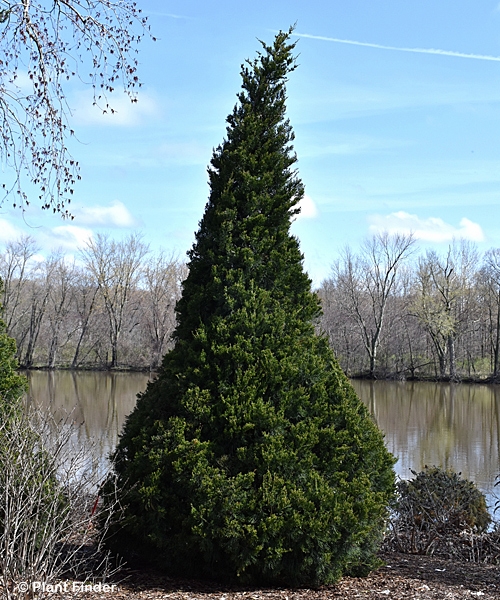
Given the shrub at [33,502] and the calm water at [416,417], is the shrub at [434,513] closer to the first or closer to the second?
the calm water at [416,417]

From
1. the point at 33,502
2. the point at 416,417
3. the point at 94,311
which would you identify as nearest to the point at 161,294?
the point at 94,311

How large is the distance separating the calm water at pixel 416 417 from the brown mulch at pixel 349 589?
1582 mm

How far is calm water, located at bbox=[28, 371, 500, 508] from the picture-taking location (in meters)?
13.9

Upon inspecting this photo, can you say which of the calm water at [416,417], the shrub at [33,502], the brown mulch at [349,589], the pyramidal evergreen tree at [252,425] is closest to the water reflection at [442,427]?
the calm water at [416,417]

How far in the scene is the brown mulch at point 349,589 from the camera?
4387mm

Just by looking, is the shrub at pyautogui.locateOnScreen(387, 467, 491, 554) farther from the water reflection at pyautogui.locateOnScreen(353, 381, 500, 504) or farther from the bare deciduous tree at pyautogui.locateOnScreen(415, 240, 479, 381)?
the bare deciduous tree at pyautogui.locateOnScreen(415, 240, 479, 381)

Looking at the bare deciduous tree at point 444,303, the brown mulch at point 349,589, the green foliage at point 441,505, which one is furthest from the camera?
the bare deciduous tree at point 444,303

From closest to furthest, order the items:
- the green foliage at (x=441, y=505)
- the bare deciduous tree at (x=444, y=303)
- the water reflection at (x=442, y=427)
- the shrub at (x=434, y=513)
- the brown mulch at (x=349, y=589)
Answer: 1. the brown mulch at (x=349, y=589)
2. the shrub at (x=434, y=513)
3. the green foliage at (x=441, y=505)
4. the water reflection at (x=442, y=427)
5. the bare deciduous tree at (x=444, y=303)

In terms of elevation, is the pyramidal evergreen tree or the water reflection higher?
the pyramidal evergreen tree

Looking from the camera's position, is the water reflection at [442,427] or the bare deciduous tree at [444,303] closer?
the water reflection at [442,427]

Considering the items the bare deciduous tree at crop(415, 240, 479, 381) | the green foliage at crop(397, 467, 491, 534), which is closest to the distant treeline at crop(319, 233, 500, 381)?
the bare deciduous tree at crop(415, 240, 479, 381)

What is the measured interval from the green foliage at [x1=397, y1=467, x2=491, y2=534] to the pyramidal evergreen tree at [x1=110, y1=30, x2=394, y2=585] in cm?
247

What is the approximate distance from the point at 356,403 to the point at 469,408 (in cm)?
2366

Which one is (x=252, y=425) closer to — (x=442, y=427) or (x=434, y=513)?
(x=434, y=513)
